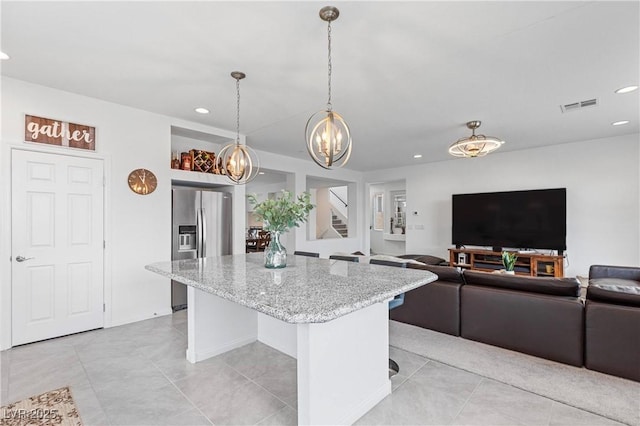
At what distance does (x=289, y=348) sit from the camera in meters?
2.74

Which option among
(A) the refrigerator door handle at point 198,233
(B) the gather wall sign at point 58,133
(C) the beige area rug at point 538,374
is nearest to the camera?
(C) the beige area rug at point 538,374

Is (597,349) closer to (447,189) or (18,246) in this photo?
(447,189)

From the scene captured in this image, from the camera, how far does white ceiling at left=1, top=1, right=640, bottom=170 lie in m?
2.02

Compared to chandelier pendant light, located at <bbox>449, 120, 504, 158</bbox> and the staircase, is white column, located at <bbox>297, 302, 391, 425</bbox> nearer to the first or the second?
chandelier pendant light, located at <bbox>449, 120, 504, 158</bbox>

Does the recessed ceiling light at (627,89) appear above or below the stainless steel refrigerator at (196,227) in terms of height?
above

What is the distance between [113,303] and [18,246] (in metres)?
1.09

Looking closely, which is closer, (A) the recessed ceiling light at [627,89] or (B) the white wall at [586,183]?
(A) the recessed ceiling light at [627,89]

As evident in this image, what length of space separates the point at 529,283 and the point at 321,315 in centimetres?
247

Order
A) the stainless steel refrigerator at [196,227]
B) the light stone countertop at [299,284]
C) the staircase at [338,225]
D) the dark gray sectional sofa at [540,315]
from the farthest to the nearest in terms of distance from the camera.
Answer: the staircase at [338,225], the stainless steel refrigerator at [196,227], the dark gray sectional sofa at [540,315], the light stone countertop at [299,284]

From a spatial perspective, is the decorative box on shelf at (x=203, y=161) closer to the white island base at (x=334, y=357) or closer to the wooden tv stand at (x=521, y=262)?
the white island base at (x=334, y=357)

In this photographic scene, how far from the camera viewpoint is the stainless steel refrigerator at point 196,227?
165 inches

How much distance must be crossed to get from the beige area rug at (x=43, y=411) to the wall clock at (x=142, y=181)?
2.29m

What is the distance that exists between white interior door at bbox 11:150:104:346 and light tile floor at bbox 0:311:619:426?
1.06ft

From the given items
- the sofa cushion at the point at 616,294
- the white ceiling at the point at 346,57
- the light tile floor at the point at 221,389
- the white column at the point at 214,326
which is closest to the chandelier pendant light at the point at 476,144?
the white ceiling at the point at 346,57
